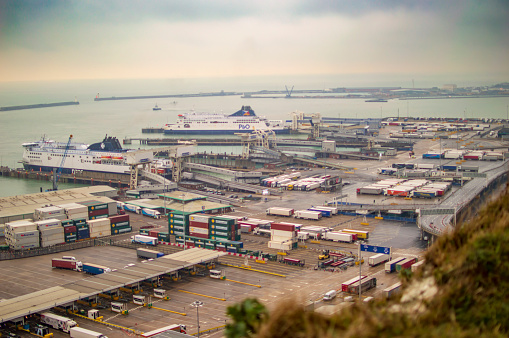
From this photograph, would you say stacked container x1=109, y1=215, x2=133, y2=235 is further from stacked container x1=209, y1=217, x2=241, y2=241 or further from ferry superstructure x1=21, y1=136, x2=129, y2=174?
ferry superstructure x1=21, y1=136, x2=129, y2=174

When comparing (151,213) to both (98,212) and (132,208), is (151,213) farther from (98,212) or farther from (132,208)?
(98,212)

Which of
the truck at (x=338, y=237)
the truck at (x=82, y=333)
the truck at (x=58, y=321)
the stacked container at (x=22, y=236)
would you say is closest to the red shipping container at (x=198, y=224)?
the truck at (x=338, y=237)

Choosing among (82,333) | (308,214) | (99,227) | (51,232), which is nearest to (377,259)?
(308,214)

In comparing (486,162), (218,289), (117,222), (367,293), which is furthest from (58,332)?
(486,162)

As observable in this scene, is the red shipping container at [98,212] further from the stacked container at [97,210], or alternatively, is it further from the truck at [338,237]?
the truck at [338,237]

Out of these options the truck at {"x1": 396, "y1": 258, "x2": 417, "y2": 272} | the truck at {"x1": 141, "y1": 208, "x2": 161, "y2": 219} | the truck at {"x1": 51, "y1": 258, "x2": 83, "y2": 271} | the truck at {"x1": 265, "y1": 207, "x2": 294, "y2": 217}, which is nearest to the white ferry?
the truck at {"x1": 141, "y1": 208, "x2": 161, "y2": 219}

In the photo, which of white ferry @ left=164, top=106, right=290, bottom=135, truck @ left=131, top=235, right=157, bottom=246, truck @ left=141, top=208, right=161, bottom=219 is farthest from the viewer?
white ferry @ left=164, top=106, right=290, bottom=135
